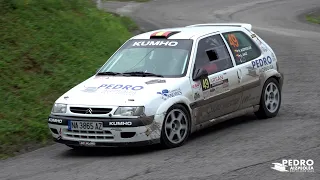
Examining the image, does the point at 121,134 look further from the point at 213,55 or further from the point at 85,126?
the point at 213,55

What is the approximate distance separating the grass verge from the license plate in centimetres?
126

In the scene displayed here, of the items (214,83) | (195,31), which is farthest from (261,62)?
(214,83)

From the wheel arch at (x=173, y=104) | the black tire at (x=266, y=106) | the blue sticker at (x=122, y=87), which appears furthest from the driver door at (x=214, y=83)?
the blue sticker at (x=122, y=87)

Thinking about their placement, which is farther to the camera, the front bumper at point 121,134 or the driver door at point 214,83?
the driver door at point 214,83

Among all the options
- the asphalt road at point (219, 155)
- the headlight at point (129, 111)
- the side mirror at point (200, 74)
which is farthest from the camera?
the side mirror at point (200, 74)

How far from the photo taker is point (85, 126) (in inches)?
352

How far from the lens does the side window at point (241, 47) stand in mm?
10555

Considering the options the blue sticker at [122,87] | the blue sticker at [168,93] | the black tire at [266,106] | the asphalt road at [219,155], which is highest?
the blue sticker at [122,87]

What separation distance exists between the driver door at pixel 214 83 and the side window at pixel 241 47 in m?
0.19

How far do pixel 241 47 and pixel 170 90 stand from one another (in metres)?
2.06

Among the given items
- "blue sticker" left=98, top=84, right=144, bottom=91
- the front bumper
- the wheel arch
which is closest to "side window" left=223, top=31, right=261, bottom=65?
the wheel arch

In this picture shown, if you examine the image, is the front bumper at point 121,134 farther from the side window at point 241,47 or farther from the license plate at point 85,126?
the side window at point 241,47

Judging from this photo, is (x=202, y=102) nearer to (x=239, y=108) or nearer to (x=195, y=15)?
(x=239, y=108)

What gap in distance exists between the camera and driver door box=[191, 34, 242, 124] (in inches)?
379
